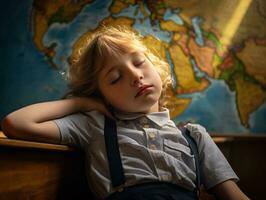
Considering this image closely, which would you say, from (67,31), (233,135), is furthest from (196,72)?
(67,31)

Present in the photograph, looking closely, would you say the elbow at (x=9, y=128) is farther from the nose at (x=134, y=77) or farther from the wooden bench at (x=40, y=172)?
the nose at (x=134, y=77)

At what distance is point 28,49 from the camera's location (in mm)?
1697

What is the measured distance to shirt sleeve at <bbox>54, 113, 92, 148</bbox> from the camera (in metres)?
0.88

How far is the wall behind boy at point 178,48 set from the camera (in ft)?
5.47

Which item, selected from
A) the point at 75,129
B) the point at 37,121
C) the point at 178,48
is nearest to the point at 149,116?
the point at 75,129

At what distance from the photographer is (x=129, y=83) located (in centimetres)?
96

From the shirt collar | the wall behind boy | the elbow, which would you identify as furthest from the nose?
the wall behind boy

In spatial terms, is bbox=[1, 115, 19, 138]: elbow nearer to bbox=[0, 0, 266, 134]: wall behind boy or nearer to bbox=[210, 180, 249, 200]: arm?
bbox=[210, 180, 249, 200]: arm

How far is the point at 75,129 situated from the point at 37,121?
0.40 feet

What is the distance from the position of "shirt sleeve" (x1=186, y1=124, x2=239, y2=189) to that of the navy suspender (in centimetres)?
3

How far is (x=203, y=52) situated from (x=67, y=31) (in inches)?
30.7

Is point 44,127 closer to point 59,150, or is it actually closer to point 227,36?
point 59,150

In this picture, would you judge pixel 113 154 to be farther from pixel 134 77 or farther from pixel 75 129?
pixel 134 77

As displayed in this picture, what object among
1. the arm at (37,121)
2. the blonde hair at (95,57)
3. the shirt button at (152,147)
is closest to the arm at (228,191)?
the shirt button at (152,147)
